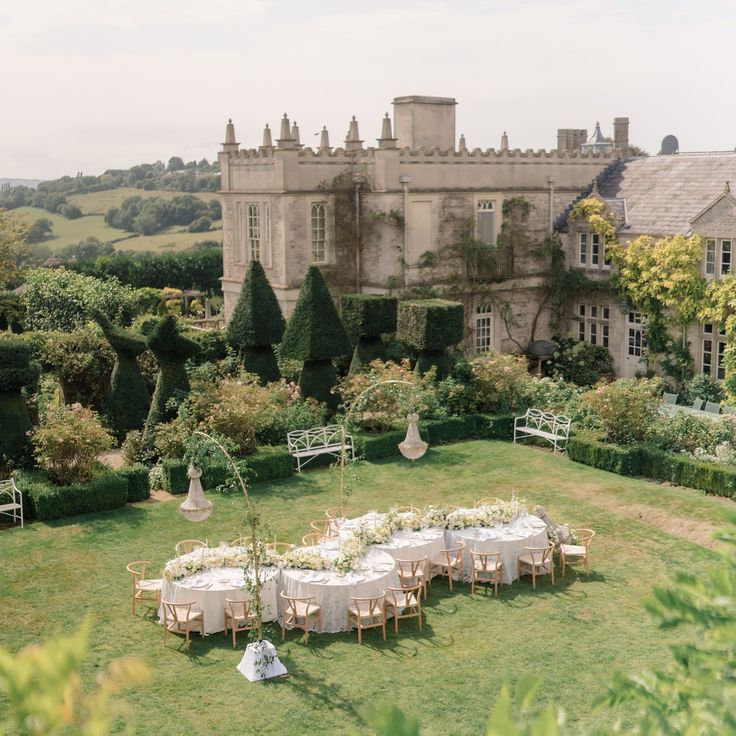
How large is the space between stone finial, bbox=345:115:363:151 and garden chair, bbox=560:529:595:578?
17184 mm

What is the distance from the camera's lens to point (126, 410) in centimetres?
2309

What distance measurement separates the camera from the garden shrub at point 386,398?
2381 cm

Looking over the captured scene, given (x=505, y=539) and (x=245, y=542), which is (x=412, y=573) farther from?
(x=245, y=542)

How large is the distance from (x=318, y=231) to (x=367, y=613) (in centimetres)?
1793

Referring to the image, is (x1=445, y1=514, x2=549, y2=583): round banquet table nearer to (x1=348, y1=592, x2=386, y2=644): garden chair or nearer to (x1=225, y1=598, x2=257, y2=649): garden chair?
(x1=348, y1=592, x2=386, y2=644): garden chair

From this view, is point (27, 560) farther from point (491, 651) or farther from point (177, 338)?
point (491, 651)

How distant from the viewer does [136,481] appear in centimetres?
2002

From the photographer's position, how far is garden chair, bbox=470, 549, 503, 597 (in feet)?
51.3

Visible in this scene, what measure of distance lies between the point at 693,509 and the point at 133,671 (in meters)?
18.3

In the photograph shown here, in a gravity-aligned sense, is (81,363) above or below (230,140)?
below

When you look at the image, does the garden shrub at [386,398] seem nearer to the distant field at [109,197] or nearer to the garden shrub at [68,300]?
the garden shrub at [68,300]

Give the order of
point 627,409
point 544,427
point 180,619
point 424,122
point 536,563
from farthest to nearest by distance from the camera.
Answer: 1. point 424,122
2. point 544,427
3. point 627,409
4. point 536,563
5. point 180,619

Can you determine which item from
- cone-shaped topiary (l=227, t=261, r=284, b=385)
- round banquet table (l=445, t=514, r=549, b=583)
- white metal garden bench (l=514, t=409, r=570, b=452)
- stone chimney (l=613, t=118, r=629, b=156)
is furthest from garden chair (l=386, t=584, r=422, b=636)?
stone chimney (l=613, t=118, r=629, b=156)

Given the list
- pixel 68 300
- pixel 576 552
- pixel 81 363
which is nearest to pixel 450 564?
pixel 576 552
